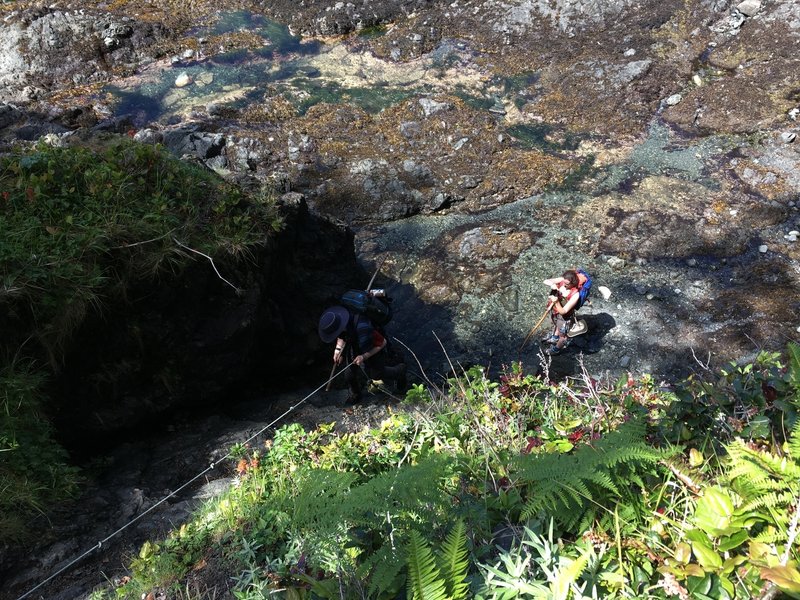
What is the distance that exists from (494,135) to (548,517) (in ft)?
32.8

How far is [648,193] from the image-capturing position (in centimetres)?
982

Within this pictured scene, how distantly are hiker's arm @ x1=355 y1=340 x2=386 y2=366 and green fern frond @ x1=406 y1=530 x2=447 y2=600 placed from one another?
4671mm

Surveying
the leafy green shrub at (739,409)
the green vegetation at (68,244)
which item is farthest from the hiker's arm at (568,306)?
the leafy green shrub at (739,409)

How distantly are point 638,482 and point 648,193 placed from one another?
8697mm

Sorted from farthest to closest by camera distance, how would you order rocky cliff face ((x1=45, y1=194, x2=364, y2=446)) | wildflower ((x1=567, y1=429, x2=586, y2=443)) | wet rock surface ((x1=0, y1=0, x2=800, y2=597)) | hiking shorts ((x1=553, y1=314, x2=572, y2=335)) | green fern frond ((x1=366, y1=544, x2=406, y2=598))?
wet rock surface ((x1=0, y1=0, x2=800, y2=597)) < hiking shorts ((x1=553, y1=314, x2=572, y2=335)) < rocky cliff face ((x1=45, y1=194, x2=364, y2=446)) < wildflower ((x1=567, y1=429, x2=586, y2=443)) < green fern frond ((x1=366, y1=544, x2=406, y2=598))

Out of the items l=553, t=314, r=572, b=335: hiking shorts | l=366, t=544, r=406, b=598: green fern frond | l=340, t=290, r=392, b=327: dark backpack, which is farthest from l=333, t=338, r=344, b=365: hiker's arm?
l=366, t=544, r=406, b=598: green fern frond

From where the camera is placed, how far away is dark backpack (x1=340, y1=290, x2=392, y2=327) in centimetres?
659

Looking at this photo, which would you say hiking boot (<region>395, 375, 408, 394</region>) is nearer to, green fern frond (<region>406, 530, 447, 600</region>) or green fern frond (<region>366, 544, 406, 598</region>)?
green fern frond (<region>366, 544, 406, 598</region>)

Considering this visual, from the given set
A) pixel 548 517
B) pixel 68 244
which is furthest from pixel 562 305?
pixel 68 244

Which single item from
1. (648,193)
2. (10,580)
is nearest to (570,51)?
(648,193)

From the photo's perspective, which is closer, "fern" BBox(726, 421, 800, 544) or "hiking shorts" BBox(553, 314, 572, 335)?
"fern" BBox(726, 421, 800, 544)

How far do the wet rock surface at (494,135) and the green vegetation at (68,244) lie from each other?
56.9 inches

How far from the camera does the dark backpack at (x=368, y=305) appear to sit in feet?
21.6

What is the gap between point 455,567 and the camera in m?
1.96
